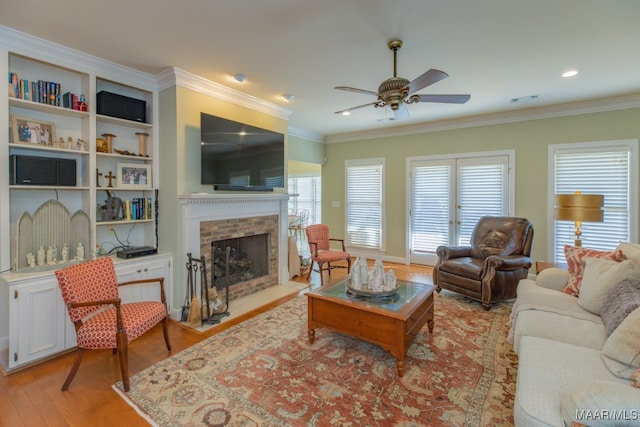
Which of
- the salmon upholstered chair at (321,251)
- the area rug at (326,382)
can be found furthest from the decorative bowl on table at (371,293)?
the salmon upholstered chair at (321,251)

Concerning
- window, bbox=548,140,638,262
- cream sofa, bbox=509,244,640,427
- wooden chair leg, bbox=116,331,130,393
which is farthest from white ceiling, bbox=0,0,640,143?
wooden chair leg, bbox=116,331,130,393

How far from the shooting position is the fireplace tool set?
10.4 feet

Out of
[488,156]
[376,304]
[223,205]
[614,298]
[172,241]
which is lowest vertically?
[376,304]

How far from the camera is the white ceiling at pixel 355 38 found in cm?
216

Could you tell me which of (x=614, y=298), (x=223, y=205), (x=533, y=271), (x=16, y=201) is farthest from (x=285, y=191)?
(x=533, y=271)

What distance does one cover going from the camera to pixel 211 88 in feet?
11.8

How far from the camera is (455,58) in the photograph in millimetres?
2961

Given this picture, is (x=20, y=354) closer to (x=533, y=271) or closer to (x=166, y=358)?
(x=166, y=358)

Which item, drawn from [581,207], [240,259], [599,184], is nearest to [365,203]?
[240,259]

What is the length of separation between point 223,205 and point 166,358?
1788 mm

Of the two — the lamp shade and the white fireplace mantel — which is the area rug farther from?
the lamp shade

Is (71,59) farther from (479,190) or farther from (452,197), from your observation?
(479,190)

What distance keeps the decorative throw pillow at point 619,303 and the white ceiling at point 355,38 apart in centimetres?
200

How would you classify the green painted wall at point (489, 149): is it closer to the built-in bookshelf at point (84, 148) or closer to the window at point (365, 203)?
the window at point (365, 203)
